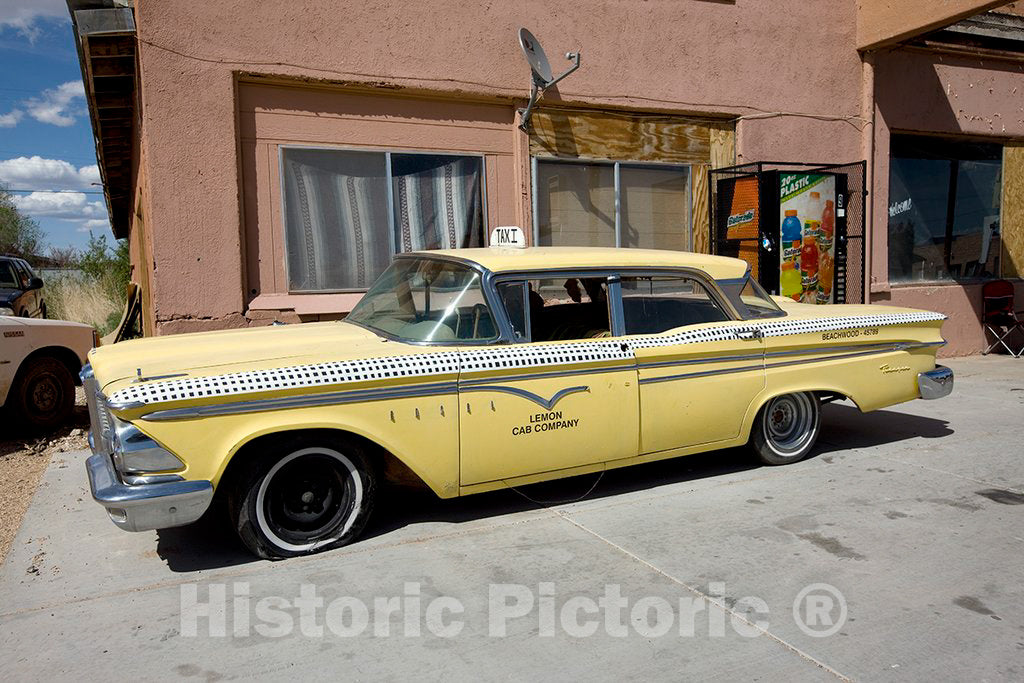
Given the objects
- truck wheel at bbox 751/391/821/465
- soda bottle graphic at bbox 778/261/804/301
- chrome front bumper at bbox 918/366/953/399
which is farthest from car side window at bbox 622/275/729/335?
soda bottle graphic at bbox 778/261/804/301

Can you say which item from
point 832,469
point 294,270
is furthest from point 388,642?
point 294,270

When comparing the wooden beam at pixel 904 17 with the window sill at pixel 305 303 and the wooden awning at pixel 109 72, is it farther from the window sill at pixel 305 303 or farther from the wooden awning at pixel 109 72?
the wooden awning at pixel 109 72

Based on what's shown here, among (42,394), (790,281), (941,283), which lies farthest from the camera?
(941,283)

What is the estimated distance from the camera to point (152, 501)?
138 inches

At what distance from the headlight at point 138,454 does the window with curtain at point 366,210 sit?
4391 mm

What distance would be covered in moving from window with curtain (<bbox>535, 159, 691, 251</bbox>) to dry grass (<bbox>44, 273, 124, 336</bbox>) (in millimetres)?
14106

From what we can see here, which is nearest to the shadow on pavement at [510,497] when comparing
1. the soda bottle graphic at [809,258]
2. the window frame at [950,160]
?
the soda bottle graphic at [809,258]

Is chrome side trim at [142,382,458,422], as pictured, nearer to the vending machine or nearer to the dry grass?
the vending machine

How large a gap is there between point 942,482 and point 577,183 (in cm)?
525

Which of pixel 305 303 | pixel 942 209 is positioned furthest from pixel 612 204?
pixel 942 209

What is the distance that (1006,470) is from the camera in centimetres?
535

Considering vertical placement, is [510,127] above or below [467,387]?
above

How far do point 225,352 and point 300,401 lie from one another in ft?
1.75

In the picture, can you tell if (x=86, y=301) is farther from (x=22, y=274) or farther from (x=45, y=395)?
(x=45, y=395)
